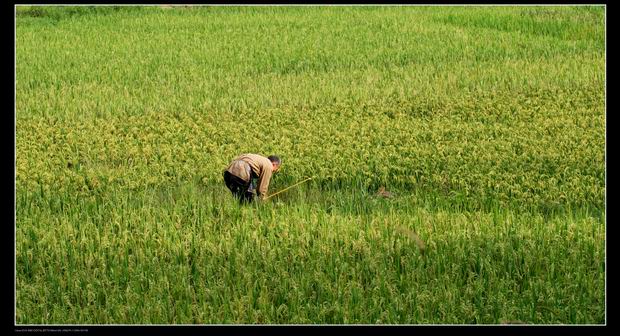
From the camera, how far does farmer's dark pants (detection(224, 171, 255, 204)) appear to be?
7.67 metres

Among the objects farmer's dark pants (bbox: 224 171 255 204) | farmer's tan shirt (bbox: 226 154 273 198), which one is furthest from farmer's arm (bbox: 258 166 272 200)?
farmer's dark pants (bbox: 224 171 255 204)

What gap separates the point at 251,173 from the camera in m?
7.66

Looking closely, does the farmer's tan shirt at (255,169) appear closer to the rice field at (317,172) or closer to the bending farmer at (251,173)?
the bending farmer at (251,173)

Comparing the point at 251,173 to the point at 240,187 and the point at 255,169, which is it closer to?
the point at 255,169

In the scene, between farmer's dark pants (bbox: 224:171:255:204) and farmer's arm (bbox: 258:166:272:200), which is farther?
farmer's dark pants (bbox: 224:171:255:204)

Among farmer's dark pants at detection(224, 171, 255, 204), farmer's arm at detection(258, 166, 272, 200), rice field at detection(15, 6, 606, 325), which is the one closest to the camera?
rice field at detection(15, 6, 606, 325)

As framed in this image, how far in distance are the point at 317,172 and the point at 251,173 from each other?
1083 millimetres

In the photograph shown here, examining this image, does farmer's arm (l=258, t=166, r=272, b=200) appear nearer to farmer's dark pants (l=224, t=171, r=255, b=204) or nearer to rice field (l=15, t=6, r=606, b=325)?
farmer's dark pants (l=224, t=171, r=255, b=204)

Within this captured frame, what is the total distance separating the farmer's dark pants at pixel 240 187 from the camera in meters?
7.67

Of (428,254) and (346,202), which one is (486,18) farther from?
(428,254)

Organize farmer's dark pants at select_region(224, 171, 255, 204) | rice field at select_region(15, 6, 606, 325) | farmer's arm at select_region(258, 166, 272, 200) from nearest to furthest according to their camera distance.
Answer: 1. rice field at select_region(15, 6, 606, 325)
2. farmer's arm at select_region(258, 166, 272, 200)
3. farmer's dark pants at select_region(224, 171, 255, 204)

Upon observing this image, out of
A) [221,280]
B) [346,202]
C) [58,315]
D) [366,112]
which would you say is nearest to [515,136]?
[366,112]

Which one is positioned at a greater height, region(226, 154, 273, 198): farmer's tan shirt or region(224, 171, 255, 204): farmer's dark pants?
region(226, 154, 273, 198): farmer's tan shirt

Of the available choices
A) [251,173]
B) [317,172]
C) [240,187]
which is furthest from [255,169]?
[317,172]
